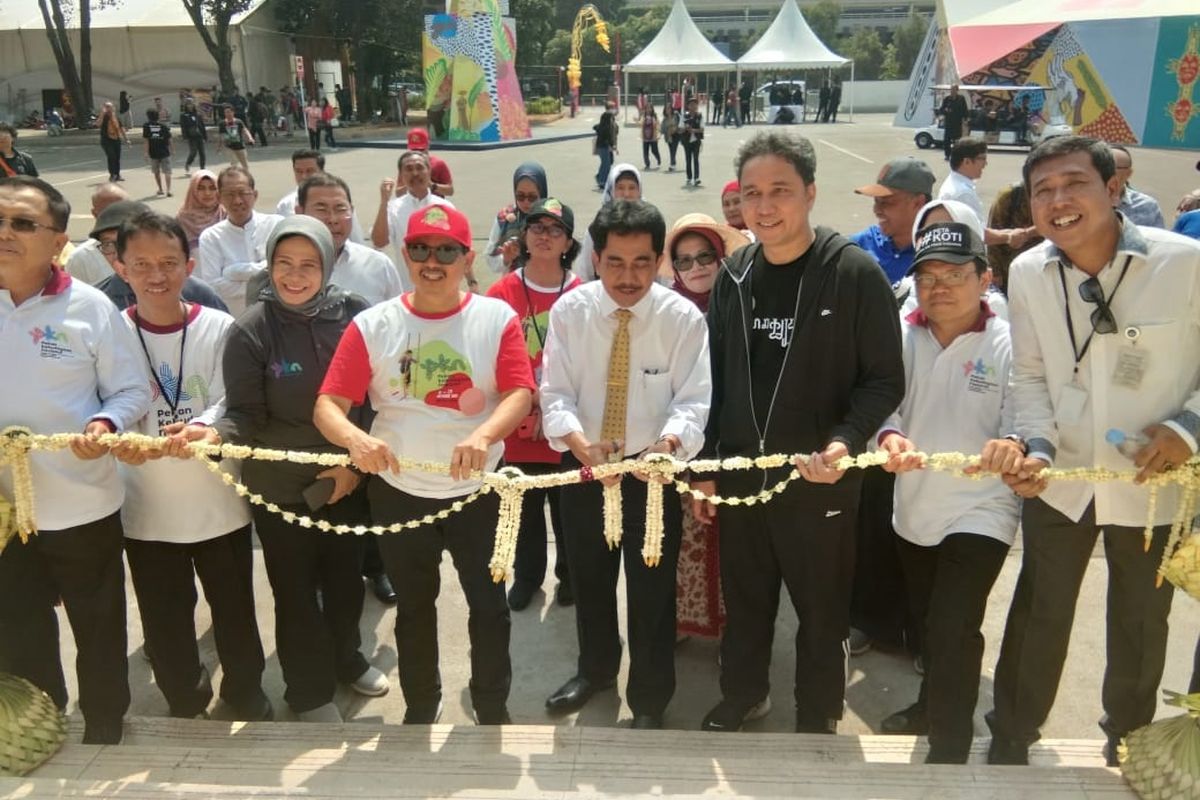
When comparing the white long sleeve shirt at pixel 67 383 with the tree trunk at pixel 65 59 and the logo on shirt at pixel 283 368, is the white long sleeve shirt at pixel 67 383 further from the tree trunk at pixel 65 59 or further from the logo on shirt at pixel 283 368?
the tree trunk at pixel 65 59

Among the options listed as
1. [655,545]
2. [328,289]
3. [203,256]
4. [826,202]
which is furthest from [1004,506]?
[826,202]

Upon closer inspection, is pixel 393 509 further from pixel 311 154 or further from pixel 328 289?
pixel 311 154

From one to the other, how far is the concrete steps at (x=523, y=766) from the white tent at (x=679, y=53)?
141ft

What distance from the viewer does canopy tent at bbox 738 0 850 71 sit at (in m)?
41.7

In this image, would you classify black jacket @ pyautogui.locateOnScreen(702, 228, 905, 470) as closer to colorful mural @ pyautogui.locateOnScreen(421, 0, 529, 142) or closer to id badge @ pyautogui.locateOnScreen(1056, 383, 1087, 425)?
id badge @ pyautogui.locateOnScreen(1056, 383, 1087, 425)

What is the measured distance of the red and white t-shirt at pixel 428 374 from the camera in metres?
3.07

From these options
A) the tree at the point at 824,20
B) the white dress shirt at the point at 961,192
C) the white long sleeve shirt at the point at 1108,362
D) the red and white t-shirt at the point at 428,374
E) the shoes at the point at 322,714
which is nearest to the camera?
the white long sleeve shirt at the point at 1108,362

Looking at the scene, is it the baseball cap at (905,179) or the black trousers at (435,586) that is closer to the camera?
the black trousers at (435,586)

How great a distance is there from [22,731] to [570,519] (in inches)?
80.5

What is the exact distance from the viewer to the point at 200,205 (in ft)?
18.6

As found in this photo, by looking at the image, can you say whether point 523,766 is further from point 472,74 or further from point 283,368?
point 472,74

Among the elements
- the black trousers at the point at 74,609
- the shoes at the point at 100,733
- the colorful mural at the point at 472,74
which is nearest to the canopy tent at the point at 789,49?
the colorful mural at the point at 472,74

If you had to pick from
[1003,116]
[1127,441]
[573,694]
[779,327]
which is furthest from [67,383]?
[1003,116]

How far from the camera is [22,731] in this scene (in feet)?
9.47
